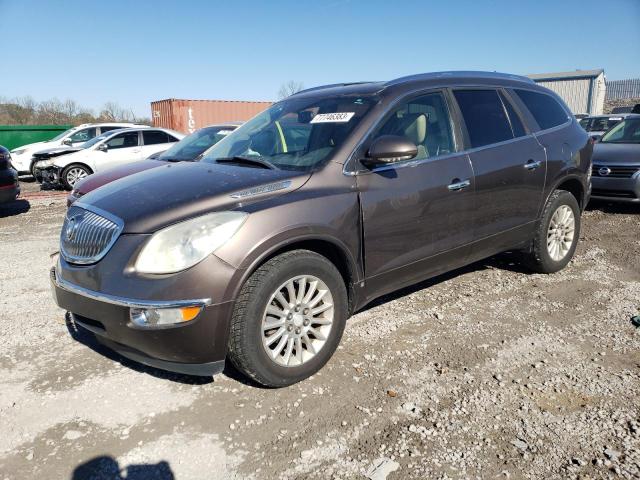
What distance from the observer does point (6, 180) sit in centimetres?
862

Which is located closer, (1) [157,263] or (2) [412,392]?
(1) [157,263]

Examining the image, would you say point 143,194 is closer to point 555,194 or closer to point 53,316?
point 53,316

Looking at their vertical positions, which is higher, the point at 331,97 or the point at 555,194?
the point at 331,97

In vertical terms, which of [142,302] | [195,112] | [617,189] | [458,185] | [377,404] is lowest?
[377,404]

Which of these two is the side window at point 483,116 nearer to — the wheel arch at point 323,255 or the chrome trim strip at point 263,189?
the wheel arch at point 323,255

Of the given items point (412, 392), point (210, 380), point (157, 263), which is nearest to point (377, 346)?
point (412, 392)

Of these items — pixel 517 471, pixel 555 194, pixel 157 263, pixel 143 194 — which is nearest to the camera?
pixel 517 471

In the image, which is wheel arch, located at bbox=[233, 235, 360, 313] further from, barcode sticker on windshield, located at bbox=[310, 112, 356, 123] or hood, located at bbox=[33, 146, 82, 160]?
hood, located at bbox=[33, 146, 82, 160]

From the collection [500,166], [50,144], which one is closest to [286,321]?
[500,166]

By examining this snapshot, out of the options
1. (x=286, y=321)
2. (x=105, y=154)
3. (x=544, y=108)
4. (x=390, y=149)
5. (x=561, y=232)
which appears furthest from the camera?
(x=105, y=154)

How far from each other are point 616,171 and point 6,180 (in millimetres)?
10238

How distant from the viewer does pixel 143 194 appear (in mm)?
3100

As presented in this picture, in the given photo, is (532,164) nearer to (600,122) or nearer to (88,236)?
(88,236)

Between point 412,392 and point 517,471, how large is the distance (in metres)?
0.78
